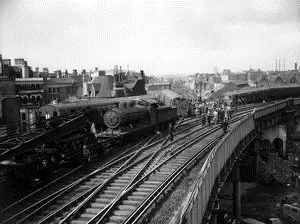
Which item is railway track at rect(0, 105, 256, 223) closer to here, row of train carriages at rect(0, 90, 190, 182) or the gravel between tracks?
row of train carriages at rect(0, 90, 190, 182)

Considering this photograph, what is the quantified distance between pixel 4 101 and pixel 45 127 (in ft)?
35.3

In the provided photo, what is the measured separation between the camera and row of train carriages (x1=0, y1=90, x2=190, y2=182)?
13.9 m

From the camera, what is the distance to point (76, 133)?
18703mm

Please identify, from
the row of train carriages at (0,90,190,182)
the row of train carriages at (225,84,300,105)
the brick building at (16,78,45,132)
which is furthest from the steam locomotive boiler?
the brick building at (16,78,45,132)

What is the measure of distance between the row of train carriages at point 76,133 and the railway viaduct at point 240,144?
6723 millimetres

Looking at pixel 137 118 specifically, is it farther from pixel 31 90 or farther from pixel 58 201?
pixel 31 90

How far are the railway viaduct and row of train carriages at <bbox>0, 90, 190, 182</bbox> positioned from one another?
6.72 m

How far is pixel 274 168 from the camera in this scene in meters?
34.0

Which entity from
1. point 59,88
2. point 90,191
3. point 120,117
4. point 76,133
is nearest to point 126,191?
point 90,191

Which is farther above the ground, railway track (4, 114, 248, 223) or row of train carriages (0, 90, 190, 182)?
row of train carriages (0, 90, 190, 182)

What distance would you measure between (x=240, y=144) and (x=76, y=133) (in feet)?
34.6

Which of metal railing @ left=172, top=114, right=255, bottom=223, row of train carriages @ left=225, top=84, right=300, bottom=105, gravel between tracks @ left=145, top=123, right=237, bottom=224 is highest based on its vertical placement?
row of train carriages @ left=225, top=84, right=300, bottom=105

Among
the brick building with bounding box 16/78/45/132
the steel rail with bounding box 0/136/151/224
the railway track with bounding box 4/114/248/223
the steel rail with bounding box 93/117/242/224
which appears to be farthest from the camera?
the brick building with bounding box 16/78/45/132

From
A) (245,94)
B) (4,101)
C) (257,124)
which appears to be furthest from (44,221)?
(245,94)
